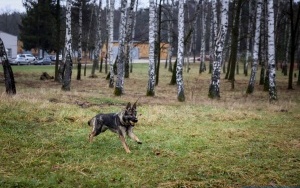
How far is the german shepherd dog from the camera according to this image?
7.84 m

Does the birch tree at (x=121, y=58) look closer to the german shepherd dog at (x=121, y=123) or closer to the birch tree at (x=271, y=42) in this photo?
the birch tree at (x=271, y=42)

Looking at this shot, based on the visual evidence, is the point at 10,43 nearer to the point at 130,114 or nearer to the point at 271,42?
the point at 271,42

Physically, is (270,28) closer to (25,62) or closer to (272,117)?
(272,117)

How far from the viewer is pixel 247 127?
37.5ft

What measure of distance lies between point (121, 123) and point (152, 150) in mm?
1005

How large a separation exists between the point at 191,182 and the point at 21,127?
5.79 m

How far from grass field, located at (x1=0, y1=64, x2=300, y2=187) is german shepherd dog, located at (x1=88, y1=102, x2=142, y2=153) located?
36 centimetres

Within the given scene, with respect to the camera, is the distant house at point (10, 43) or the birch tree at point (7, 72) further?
the distant house at point (10, 43)

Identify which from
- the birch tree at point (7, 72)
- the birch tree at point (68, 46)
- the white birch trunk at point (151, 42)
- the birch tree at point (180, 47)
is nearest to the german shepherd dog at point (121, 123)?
the birch tree at point (7, 72)

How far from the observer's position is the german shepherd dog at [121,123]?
7840 millimetres

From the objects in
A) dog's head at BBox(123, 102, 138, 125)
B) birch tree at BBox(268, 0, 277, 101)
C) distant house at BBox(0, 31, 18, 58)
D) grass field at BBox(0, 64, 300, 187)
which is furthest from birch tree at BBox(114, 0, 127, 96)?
distant house at BBox(0, 31, 18, 58)

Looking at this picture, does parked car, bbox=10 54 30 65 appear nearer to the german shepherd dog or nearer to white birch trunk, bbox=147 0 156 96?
white birch trunk, bbox=147 0 156 96

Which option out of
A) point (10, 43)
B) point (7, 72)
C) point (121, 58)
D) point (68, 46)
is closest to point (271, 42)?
point (121, 58)

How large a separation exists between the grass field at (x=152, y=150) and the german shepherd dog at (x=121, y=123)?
0.36 meters
